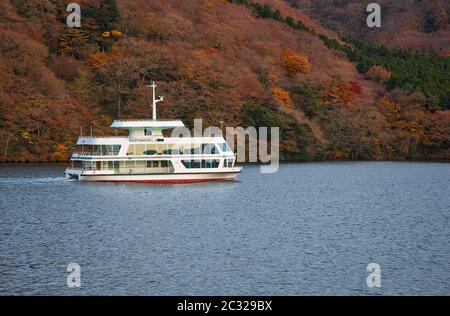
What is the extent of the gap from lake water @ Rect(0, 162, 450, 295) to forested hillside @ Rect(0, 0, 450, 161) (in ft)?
91.0

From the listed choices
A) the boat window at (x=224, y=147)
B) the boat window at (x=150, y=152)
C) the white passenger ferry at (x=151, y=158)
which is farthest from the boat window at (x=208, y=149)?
the boat window at (x=150, y=152)

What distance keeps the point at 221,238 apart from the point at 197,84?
222ft

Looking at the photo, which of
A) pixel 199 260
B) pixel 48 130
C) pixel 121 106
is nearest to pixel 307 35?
pixel 121 106

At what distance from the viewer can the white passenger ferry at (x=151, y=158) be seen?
70.8 metres

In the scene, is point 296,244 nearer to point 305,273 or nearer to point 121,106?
point 305,273

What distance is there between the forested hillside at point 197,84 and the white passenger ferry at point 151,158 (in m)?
26.1

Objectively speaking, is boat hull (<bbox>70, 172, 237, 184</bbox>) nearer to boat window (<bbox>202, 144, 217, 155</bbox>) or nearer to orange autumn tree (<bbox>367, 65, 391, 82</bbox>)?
boat window (<bbox>202, 144, 217, 155</bbox>)

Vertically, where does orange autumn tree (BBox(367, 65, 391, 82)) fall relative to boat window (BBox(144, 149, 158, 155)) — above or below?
above

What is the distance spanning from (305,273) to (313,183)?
41.9 meters

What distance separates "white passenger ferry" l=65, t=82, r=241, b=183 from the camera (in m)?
70.8

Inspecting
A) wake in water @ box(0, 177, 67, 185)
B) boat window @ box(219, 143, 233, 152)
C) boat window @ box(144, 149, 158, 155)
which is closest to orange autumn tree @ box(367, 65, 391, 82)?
boat window @ box(219, 143, 233, 152)

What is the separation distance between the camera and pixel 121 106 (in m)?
105

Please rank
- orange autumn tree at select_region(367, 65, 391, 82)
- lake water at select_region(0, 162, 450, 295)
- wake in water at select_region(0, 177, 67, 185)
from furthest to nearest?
orange autumn tree at select_region(367, 65, 391, 82)
wake in water at select_region(0, 177, 67, 185)
lake water at select_region(0, 162, 450, 295)
